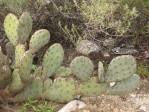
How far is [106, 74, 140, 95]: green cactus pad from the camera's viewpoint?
4242 mm

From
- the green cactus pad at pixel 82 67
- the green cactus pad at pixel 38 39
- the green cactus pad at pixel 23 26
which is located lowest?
the green cactus pad at pixel 82 67

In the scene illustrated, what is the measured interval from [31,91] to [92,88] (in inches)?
27.1

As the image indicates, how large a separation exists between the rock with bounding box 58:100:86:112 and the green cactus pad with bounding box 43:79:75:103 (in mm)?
73

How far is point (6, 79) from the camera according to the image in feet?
13.5

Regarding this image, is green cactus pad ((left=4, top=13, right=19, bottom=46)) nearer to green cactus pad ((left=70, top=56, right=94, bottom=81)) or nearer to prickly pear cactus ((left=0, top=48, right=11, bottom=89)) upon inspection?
prickly pear cactus ((left=0, top=48, right=11, bottom=89))

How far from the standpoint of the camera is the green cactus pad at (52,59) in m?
4.19

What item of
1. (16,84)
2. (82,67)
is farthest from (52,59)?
(16,84)

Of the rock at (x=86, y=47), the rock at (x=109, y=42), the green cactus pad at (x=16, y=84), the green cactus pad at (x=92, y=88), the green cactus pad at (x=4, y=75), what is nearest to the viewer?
the green cactus pad at (x=4, y=75)

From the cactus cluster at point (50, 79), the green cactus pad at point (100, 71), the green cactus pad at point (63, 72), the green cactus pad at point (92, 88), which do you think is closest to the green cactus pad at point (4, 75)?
the cactus cluster at point (50, 79)

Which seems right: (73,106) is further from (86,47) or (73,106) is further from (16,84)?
(86,47)

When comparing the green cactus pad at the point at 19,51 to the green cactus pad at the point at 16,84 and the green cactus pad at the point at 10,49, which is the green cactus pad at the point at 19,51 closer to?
the green cactus pad at the point at 16,84

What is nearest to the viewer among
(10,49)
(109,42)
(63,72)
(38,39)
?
(38,39)

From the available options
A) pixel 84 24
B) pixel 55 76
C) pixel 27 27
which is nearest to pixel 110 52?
pixel 84 24

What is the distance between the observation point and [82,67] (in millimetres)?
4125
